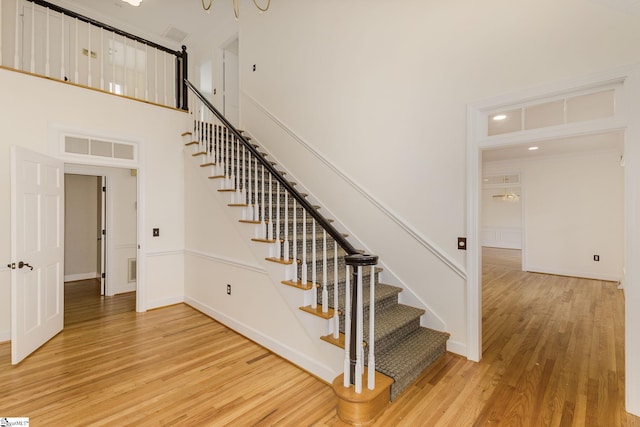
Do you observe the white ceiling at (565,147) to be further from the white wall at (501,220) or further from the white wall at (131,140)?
the white wall at (131,140)

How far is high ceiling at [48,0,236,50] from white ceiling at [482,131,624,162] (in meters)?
5.78

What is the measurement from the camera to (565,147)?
589 cm

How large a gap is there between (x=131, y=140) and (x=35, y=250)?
1763mm

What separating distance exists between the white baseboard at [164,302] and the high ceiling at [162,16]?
16.4 ft

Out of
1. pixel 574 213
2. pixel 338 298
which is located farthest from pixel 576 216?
pixel 338 298

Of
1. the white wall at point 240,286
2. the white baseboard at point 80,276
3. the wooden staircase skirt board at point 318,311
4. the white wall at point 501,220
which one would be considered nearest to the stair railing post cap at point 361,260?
the wooden staircase skirt board at point 318,311

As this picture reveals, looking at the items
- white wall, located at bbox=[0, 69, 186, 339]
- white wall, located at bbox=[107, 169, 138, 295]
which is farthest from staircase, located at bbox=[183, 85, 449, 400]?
white wall, located at bbox=[107, 169, 138, 295]

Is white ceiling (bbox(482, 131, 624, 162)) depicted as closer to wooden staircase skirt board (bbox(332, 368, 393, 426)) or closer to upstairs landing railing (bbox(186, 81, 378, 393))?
upstairs landing railing (bbox(186, 81, 378, 393))

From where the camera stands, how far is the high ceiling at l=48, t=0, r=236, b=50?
16.6 feet

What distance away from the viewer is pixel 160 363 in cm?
271

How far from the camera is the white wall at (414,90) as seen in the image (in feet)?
7.48

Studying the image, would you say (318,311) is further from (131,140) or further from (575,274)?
(575,274)

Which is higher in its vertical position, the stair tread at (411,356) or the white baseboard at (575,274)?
the stair tread at (411,356)

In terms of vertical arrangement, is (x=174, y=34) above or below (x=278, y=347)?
above
